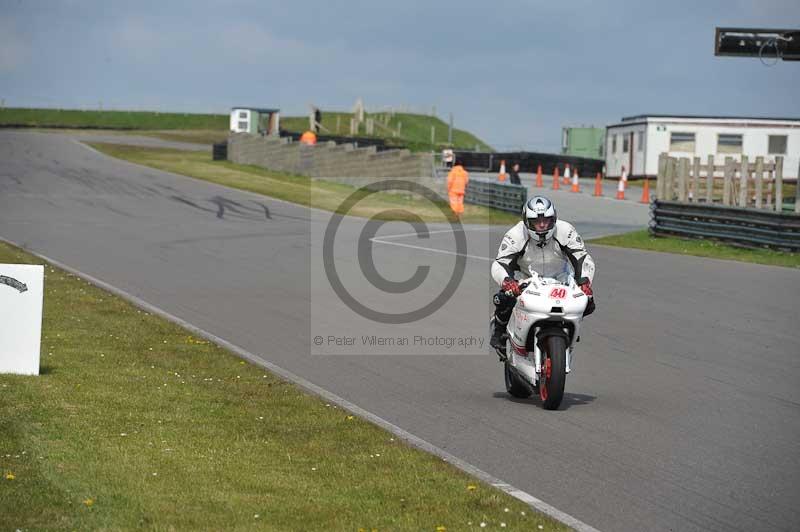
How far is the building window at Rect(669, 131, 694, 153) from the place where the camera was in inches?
1859

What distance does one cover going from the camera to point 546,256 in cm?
1001

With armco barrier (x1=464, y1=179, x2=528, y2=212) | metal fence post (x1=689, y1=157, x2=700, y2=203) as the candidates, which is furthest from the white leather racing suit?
armco barrier (x1=464, y1=179, x2=528, y2=212)

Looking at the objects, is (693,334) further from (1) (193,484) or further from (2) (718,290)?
(1) (193,484)

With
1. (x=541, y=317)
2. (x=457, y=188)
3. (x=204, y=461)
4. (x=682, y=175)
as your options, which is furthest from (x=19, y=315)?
(x=457, y=188)

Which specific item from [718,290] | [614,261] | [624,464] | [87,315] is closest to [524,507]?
[624,464]

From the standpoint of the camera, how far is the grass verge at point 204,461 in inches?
245

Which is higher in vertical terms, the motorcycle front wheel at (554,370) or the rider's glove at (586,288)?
the rider's glove at (586,288)

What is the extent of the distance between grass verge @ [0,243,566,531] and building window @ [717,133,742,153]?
38.7 metres

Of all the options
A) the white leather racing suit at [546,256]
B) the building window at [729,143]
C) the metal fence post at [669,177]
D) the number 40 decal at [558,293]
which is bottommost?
the number 40 decal at [558,293]

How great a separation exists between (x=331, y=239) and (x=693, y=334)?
13706mm

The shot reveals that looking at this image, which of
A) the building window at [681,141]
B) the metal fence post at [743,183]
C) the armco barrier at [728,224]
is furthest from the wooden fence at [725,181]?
the building window at [681,141]

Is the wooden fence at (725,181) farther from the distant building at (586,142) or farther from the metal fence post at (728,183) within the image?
the distant building at (586,142)

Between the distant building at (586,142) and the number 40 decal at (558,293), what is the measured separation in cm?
5521

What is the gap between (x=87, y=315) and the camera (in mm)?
14531
